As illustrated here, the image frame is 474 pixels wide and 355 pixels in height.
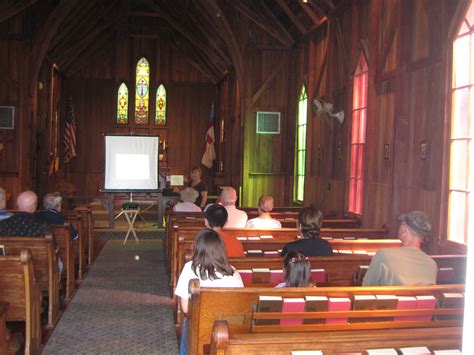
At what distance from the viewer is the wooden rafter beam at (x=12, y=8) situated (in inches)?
442

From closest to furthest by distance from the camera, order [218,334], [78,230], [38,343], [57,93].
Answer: [218,334], [38,343], [78,230], [57,93]

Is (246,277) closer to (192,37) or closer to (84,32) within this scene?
(192,37)

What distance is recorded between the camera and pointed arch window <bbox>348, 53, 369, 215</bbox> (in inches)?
326

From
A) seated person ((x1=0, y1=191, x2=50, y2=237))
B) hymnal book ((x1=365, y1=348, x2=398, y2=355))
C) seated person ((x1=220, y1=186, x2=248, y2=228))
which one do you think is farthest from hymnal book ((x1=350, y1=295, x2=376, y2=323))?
seated person ((x1=220, y1=186, x2=248, y2=228))

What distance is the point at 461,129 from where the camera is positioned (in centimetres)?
548

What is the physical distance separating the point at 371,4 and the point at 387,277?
17.6 ft

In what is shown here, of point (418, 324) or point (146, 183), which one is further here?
point (146, 183)

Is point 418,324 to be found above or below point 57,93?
below

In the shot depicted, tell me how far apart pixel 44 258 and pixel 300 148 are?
25.6ft

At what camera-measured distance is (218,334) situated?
2.03m

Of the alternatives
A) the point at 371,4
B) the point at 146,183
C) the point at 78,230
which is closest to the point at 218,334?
the point at 78,230

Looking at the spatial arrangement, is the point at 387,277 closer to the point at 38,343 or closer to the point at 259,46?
the point at 38,343

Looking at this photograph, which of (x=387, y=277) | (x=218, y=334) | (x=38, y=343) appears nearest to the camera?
(x=218, y=334)

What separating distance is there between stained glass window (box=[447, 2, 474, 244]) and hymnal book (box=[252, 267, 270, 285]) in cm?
230
